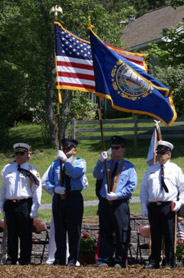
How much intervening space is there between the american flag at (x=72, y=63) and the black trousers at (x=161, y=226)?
2116 millimetres

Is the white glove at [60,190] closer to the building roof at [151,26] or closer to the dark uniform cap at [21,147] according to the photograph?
the dark uniform cap at [21,147]

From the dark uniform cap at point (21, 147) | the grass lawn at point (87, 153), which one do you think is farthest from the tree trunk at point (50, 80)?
the dark uniform cap at point (21, 147)

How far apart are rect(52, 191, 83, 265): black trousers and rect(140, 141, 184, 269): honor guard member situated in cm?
97

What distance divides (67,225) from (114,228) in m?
0.67

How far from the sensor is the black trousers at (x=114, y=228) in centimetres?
869

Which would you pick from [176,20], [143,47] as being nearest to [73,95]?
[143,47]

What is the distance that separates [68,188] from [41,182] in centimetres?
60

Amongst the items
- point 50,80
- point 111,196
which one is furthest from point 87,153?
point 111,196

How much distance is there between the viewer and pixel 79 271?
25.8 ft

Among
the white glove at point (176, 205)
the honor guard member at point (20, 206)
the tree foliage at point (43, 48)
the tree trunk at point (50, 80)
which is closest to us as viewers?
the white glove at point (176, 205)

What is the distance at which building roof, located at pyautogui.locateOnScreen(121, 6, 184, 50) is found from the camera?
39.1 metres

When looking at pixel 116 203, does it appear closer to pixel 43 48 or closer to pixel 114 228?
pixel 114 228

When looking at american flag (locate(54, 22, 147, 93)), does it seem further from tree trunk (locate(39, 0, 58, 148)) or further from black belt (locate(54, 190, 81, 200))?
tree trunk (locate(39, 0, 58, 148))

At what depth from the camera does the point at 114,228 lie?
346 inches
